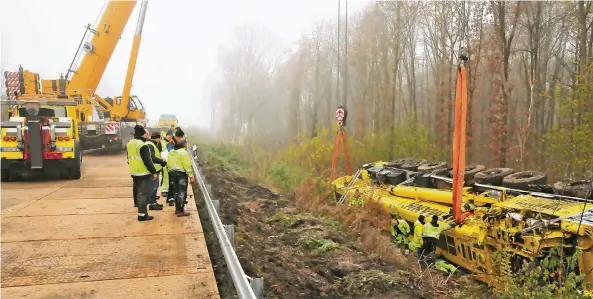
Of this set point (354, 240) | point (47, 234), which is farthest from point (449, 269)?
point (47, 234)

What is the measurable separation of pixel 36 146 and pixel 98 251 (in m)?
6.49

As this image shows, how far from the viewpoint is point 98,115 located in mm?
16453

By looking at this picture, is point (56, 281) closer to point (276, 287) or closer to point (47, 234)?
point (47, 234)

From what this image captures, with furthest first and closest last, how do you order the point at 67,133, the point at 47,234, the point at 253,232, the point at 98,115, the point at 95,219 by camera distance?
the point at 98,115 → the point at 67,133 → the point at 253,232 → the point at 95,219 → the point at 47,234

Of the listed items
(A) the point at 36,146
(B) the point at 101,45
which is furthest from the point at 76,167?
(B) the point at 101,45

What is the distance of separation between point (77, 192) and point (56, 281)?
553 cm

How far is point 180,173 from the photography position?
23.8ft

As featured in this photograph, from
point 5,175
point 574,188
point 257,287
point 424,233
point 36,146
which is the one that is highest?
point 36,146

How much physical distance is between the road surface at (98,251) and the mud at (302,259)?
1.47 ft

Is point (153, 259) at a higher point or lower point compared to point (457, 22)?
lower

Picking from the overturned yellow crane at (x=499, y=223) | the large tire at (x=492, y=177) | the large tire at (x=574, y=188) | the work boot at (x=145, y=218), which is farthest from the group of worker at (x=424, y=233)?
the work boot at (x=145, y=218)

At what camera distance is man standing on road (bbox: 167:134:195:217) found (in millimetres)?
7152

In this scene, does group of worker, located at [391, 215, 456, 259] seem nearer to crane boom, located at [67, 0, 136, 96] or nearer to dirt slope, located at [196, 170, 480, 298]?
dirt slope, located at [196, 170, 480, 298]

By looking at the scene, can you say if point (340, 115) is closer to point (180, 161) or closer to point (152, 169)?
point (180, 161)
